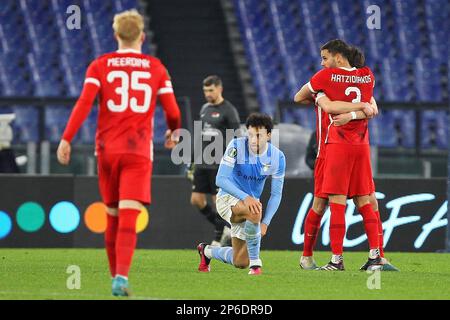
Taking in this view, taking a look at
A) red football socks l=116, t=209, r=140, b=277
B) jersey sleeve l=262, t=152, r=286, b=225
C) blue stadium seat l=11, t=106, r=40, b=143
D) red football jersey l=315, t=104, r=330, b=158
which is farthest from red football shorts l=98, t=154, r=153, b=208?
blue stadium seat l=11, t=106, r=40, b=143

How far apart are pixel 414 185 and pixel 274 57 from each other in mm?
8058

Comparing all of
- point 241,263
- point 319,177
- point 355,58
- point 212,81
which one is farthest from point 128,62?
A: point 212,81

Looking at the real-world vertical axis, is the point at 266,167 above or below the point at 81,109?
below

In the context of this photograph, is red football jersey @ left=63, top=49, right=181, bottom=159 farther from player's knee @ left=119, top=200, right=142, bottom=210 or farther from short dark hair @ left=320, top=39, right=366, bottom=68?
short dark hair @ left=320, top=39, right=366, bottom=68

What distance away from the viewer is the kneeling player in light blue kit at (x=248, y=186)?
9664 millimetres

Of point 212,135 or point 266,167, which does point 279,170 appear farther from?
point 212,135

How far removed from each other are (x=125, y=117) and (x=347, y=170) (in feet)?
9.85

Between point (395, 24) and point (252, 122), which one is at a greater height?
point (395, 24)

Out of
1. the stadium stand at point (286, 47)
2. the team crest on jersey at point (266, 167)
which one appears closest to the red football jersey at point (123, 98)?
the team crest on jersey at point (266, 167)

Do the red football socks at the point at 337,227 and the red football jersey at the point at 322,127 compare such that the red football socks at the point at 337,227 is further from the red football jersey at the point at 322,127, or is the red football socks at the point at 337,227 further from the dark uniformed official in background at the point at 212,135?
the dark uniformed official in background at the point at 212,135

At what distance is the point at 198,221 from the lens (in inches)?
573

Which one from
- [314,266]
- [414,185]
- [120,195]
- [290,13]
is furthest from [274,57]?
[120,195]

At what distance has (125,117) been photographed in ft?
25.8
